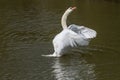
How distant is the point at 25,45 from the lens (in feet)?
47.6

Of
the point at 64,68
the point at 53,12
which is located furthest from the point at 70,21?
the point at 64,68

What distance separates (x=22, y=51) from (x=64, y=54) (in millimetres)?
1161

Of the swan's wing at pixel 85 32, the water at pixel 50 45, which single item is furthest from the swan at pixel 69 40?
the water at pixel 50 45

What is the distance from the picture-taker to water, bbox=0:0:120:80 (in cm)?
1202

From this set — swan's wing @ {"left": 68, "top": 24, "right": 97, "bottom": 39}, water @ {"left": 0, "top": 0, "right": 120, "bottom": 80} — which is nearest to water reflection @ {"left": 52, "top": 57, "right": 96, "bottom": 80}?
water @ {"left": 0, "top": 0, "right": 120, "bottom": 80}

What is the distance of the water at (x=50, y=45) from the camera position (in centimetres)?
1202

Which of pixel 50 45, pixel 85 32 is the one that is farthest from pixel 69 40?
pixel 50 45

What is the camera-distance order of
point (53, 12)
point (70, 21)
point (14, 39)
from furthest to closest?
1. point (53, 12)
2. point (70, 21)
3. point (14, 39)

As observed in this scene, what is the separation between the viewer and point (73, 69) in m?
12.3

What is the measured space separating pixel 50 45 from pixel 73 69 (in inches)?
96.3

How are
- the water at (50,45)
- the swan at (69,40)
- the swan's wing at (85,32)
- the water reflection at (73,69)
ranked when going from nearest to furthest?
1. the water reflection at (73,69)
2. the water at (50,45)
3. the swan at (69,40)
4. the swan's wing at (85,32)

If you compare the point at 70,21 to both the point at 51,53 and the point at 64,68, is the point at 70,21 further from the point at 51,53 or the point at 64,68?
the point at 64,68

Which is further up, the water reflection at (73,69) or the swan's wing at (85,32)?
the swan's wing at (85,32)

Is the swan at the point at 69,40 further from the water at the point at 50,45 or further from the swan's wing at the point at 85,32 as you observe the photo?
the water at the point at 50,45
